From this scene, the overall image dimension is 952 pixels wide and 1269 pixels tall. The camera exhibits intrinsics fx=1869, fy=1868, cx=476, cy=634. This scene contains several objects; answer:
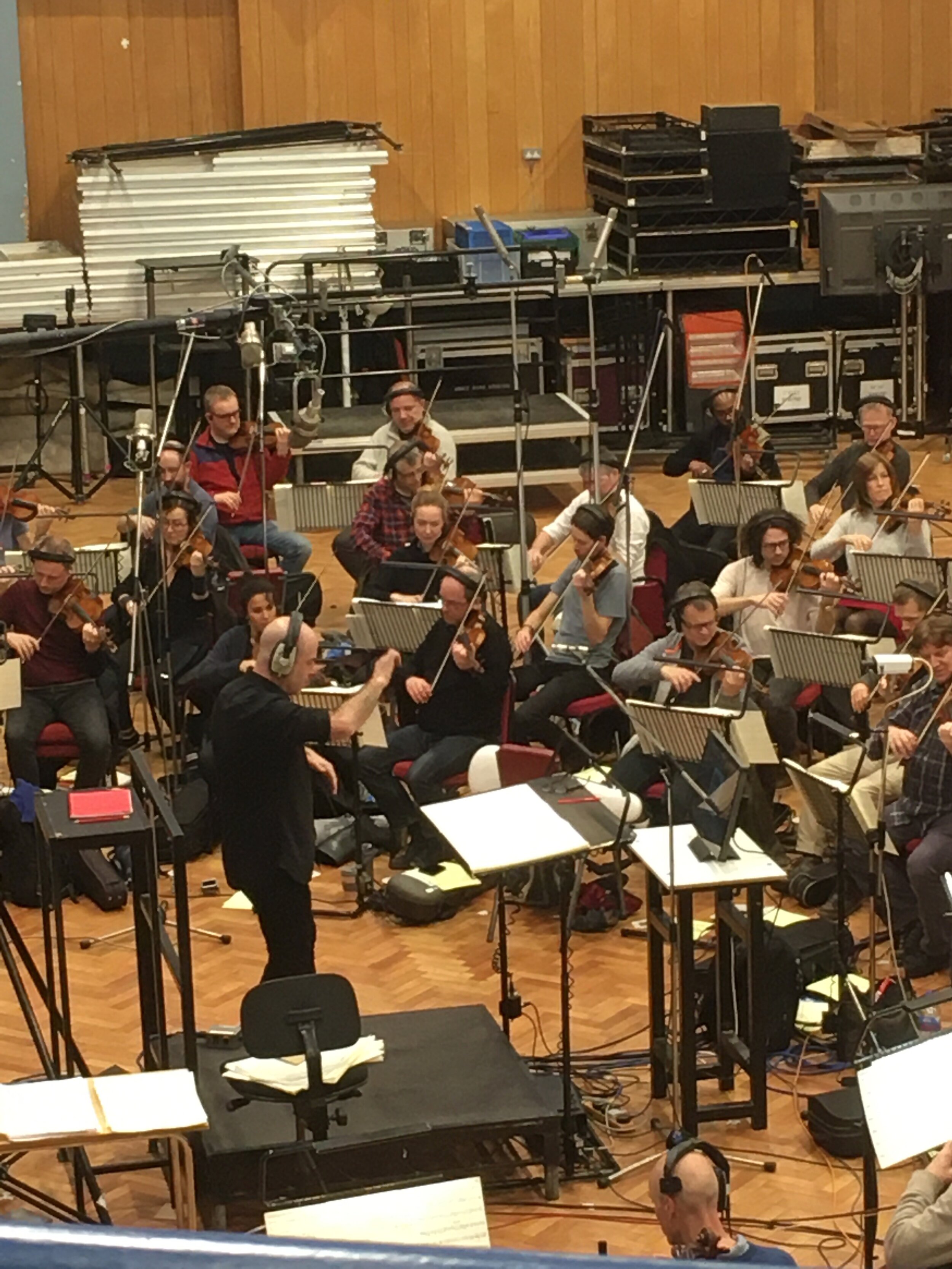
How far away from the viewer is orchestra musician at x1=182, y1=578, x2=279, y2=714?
23.1ft

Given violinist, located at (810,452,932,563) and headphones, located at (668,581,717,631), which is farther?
violinist, located at (810,452,932,563)

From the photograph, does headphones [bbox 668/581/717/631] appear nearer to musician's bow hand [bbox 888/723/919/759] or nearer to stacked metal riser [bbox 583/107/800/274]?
musician's bow hand [bbox 888/723/919/759]

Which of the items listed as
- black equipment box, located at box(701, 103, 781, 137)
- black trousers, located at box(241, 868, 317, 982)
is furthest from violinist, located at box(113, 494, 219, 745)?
black equipment box, located at box(701, 103, 781, 137)

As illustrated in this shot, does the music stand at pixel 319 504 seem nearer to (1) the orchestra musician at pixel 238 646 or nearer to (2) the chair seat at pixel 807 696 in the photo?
(1) the orchestra musician at pixel 238 646

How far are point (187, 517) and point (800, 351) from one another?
243 inches

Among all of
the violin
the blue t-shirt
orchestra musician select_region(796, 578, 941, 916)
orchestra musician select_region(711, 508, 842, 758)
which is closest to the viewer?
orchestra musician select_region(796, 578, 941, 916)

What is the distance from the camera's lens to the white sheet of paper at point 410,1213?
3.07 m

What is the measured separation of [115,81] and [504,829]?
32.7 ft

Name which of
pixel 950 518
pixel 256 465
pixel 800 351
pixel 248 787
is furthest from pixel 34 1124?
pixel 800 351

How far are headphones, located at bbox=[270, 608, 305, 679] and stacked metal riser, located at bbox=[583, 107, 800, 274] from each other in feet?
26.7

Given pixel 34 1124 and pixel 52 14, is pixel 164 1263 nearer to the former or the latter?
pixel 34 1124

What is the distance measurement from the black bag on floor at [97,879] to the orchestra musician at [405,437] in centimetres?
266

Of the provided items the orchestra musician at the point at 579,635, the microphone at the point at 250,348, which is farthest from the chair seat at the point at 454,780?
the microphone at the point at 250,348

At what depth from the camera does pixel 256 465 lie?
9133 millimetres
